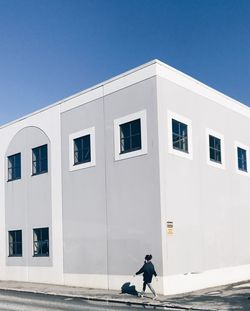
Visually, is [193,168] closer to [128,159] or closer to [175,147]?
[175,147]

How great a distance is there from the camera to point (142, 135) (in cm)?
1866

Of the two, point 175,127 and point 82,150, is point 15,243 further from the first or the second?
point 175,127

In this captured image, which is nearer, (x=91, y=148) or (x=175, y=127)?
(x=175, y=127)

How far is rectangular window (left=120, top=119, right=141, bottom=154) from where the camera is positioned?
19.0m

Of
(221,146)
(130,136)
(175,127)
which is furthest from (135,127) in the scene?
(221,146)

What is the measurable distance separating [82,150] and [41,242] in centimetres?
550

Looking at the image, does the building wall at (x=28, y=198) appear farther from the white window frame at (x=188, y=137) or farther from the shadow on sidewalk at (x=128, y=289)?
the white window frame at (x=188, y=137)

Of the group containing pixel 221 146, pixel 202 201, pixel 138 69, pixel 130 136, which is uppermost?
pixel 138 69

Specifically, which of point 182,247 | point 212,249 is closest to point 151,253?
point 182,247

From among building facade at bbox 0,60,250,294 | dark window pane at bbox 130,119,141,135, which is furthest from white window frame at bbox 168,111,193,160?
dark window pane at bbox 130,119,141,135

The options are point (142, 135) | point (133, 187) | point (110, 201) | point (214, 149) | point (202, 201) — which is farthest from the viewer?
point (214, 149)

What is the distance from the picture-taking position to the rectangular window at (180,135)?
1911 centimetres

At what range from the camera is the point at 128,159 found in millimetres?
19109

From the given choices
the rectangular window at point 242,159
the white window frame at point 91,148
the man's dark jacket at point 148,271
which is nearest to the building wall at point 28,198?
→ the white window frame at point 91,148
